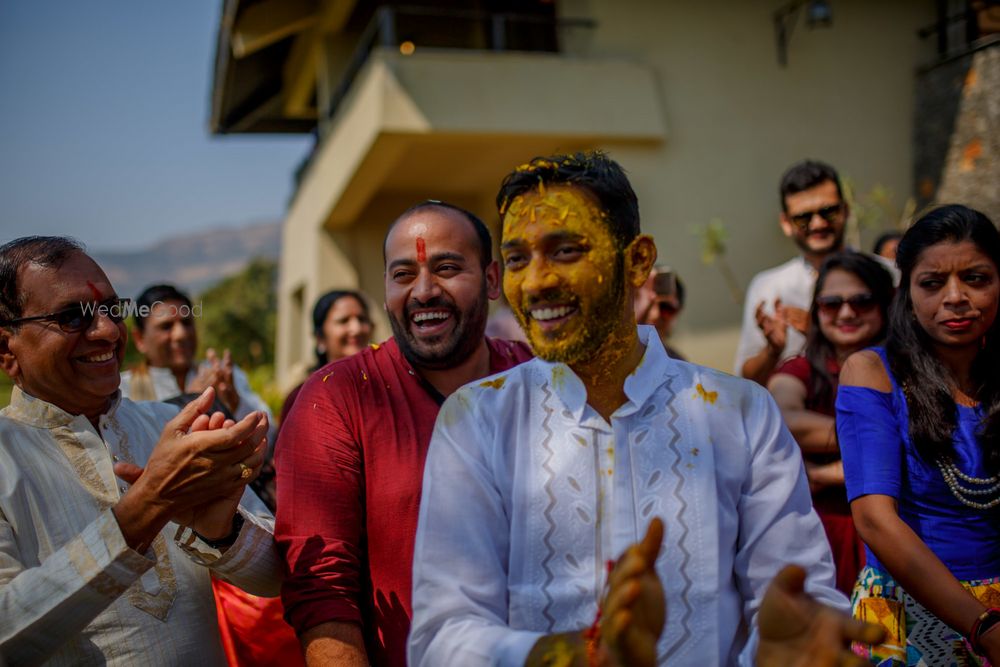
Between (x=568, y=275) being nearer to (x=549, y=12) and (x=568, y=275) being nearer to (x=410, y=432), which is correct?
(x=410, y=432)

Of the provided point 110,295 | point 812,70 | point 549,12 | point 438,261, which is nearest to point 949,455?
point 438,261

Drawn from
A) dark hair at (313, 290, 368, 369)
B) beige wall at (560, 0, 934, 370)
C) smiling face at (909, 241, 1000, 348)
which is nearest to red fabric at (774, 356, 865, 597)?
smiling face at (909, 241, 1000, 348)

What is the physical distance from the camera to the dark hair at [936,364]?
96.8 inches

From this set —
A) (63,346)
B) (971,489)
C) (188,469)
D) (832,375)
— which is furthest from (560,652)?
(832,375)

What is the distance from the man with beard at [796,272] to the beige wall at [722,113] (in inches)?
172

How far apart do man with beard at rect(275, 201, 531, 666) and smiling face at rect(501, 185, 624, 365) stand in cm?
70

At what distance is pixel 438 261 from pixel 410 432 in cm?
50

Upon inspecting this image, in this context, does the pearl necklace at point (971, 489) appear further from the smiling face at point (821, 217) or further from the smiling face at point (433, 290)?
the smiling face at point (821, 217)

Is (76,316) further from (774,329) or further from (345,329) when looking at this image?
(774,329)

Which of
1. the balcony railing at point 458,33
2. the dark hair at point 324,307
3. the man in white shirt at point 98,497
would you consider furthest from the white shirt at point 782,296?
the balcony railing at point 458,33

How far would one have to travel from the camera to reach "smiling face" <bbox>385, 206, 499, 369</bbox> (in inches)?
99.0

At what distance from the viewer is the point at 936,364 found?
101 inches

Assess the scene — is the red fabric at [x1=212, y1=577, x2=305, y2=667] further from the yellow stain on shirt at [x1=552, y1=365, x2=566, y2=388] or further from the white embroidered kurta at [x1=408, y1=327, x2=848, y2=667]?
the yellow stain on shirt at [x1=552, y1=365, x2=566, y2=388]

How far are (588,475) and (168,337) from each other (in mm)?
3627
